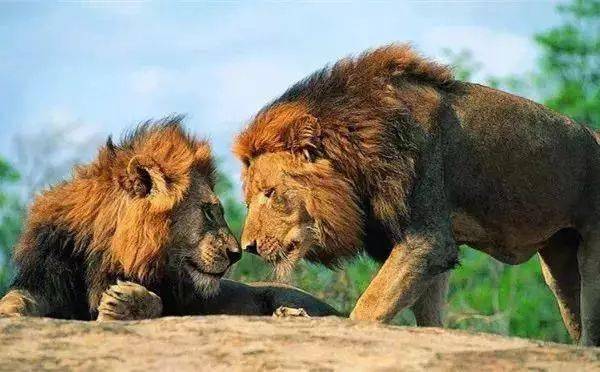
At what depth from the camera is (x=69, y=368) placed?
424cm

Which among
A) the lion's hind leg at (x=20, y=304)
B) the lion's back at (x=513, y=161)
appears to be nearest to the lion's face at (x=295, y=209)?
the lion's back at (x=513, y=161)

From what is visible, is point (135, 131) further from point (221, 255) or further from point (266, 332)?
point (266, 332)

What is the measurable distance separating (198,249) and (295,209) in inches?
22.7

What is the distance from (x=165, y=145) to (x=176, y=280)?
77cm

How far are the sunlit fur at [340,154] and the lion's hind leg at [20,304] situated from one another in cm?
117

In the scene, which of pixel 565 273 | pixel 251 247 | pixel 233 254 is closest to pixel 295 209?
pixel 251 247

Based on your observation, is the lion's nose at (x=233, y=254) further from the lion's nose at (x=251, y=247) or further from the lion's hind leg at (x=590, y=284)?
the lion's hind leg at (x=590, y=284)

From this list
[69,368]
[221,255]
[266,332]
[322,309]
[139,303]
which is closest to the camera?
[69,368]

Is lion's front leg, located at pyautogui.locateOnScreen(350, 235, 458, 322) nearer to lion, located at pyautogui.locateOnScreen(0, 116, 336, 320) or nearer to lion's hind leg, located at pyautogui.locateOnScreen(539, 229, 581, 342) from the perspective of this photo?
lion, located at pyautogui.locateOnScreen(0, 116, 336, 320)

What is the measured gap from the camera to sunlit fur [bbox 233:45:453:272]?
21.7 feet

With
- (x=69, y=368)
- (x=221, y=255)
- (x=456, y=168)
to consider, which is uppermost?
(x=456, y=168)

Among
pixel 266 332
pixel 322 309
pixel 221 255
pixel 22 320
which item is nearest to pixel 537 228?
pixel 322 309

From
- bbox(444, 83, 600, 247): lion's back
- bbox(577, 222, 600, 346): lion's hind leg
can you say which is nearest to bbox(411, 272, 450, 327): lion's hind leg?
bbox(444, 83, 600, 247): lion's back

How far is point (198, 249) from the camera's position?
22.0 feet
